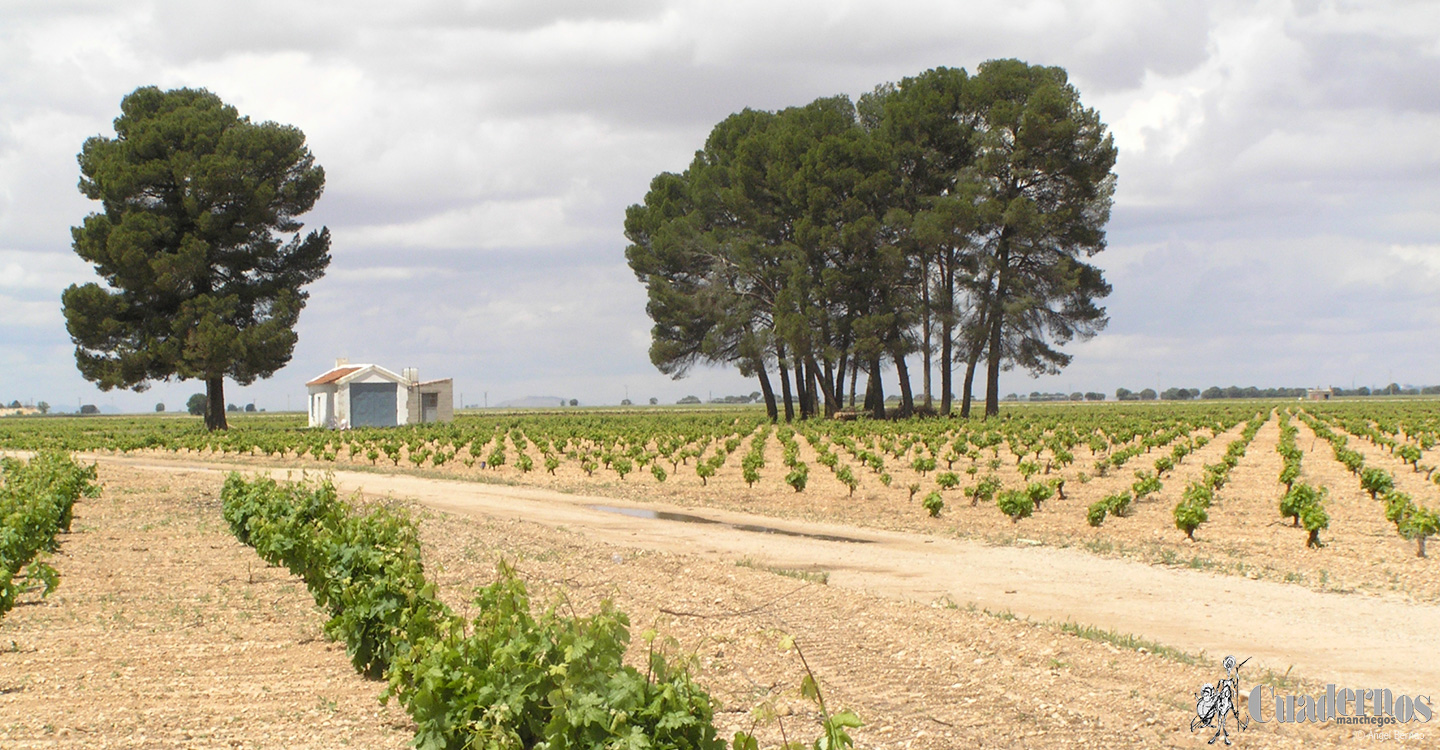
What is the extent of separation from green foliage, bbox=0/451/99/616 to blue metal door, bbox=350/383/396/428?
3487 cm

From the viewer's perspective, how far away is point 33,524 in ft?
39.5

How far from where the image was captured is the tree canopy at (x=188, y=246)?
4506 centimetres

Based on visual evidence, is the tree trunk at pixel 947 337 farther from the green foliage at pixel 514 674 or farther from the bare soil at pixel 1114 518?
the green foliage at pixel 514 674

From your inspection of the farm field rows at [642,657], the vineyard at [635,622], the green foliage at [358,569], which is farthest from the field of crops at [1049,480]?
the green foliage at [358,569]

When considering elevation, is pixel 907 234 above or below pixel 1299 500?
above

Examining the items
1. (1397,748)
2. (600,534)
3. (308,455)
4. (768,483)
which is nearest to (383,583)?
(1397,748)

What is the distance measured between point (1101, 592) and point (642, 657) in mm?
5493

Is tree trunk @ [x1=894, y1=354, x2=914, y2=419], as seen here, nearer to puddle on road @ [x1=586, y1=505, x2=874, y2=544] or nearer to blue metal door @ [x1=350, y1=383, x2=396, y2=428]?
blue metal door @ [x1=350, y1=383, x2=396, y2=428]

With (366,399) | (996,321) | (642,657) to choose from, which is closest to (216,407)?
(366,399)

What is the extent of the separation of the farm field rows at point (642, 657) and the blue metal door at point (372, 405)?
4199 centimetres

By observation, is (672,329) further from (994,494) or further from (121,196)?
(994,494)

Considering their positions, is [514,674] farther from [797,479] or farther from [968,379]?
[968,379]
